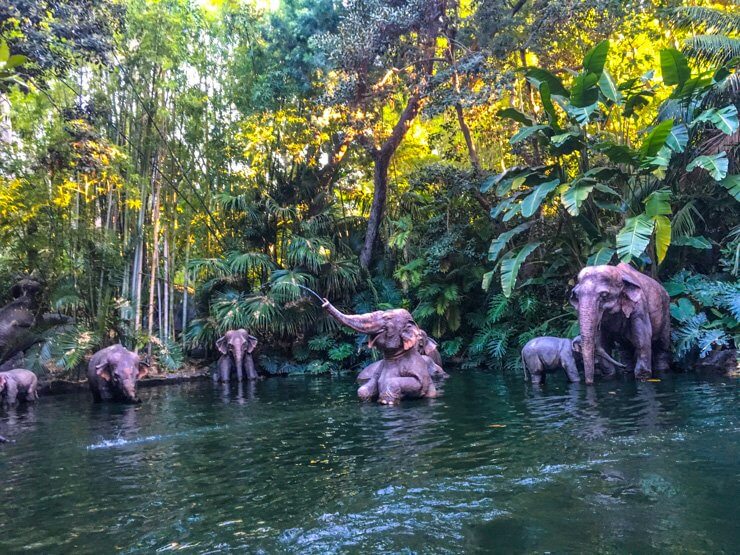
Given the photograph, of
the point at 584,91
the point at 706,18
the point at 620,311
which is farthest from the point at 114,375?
the point at 706,18

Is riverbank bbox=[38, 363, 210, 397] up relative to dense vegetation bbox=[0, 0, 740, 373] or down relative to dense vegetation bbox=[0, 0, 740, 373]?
down

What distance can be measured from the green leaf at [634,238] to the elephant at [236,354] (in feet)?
30.2

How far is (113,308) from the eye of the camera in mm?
14867

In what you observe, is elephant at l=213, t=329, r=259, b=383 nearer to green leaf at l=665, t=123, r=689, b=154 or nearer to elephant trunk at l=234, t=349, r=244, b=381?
elephant trunk at l=234, t=349, r=244, b=381

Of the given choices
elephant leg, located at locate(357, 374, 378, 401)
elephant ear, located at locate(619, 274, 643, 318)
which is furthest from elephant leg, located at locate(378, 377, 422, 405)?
elephant ear, located at locate(619, 274, 643, 318)

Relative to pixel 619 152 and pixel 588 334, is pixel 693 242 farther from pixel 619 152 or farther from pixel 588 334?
pixel 588 334

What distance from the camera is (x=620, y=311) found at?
31.7 feet

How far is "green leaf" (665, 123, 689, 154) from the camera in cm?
1127

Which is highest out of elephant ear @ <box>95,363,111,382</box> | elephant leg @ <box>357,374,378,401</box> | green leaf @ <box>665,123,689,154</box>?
Answer: green leaf @ <box>665,123,689,154</box>

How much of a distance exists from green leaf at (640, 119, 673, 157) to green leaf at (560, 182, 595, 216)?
1.06 m

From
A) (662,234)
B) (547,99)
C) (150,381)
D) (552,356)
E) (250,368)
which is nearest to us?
(552,356)

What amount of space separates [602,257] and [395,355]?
4791 mm

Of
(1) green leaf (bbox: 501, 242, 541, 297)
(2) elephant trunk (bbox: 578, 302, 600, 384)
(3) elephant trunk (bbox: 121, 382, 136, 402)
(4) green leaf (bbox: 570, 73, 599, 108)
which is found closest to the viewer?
(2) elephant trunk (bbox: 578, 302, 600, 384)

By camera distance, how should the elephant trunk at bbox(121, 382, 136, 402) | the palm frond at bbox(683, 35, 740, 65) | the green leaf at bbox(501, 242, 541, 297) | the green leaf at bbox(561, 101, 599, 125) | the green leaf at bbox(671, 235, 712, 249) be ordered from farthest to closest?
the palm frond at bbox(683, 35, 740, 65)
the green leaf at bbox(501, 242, 541, 297)
the green leaf at bbox(561, 101, 599, 125)
the green leaf at bbox(671, 235, 712, 249)
the elephant trunk at bbox(121, 382, 136, 402)
